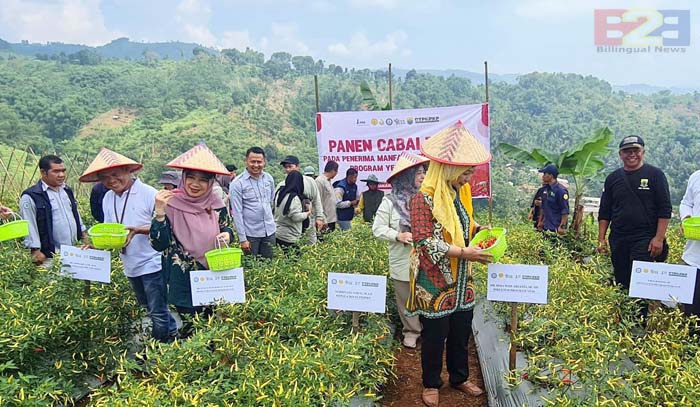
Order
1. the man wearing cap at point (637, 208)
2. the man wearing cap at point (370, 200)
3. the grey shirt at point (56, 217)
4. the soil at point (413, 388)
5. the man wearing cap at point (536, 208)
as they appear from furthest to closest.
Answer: the man wearing cap at point (536, 208), the man wearing cap at point (370, 200), the grey shirt at point (56, 217), the man wearing cap at point (637, 208), the soil at point (413, 388)

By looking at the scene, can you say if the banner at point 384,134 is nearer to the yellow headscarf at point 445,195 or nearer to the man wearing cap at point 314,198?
the man wearing cap at point 314,198

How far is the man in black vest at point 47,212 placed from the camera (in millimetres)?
4352

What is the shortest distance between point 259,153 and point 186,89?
175 feet

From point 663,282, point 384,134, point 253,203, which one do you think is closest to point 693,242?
point 663,282

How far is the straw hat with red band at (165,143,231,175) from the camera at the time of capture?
119 inches

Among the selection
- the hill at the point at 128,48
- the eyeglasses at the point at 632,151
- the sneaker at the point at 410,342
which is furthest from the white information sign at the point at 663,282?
the hill at the point at 128,48

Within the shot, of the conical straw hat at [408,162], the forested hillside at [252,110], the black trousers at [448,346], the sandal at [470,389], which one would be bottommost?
the sandal at [470,389]

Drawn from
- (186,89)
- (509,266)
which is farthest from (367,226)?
(186,89)

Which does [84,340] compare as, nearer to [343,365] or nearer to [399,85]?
[343,365]

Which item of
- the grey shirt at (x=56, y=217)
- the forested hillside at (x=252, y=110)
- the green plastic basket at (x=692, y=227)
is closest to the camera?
the green plastic basket at (x=692, y=227)

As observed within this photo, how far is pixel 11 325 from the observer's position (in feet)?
9.54

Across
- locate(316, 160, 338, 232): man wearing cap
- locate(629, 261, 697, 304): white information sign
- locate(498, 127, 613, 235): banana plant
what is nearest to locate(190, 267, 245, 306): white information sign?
locate(629, 261, 697, 304): white information sign

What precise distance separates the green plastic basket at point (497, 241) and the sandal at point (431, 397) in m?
0.99

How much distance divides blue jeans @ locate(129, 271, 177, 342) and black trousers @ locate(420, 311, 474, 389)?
1.88 metres
